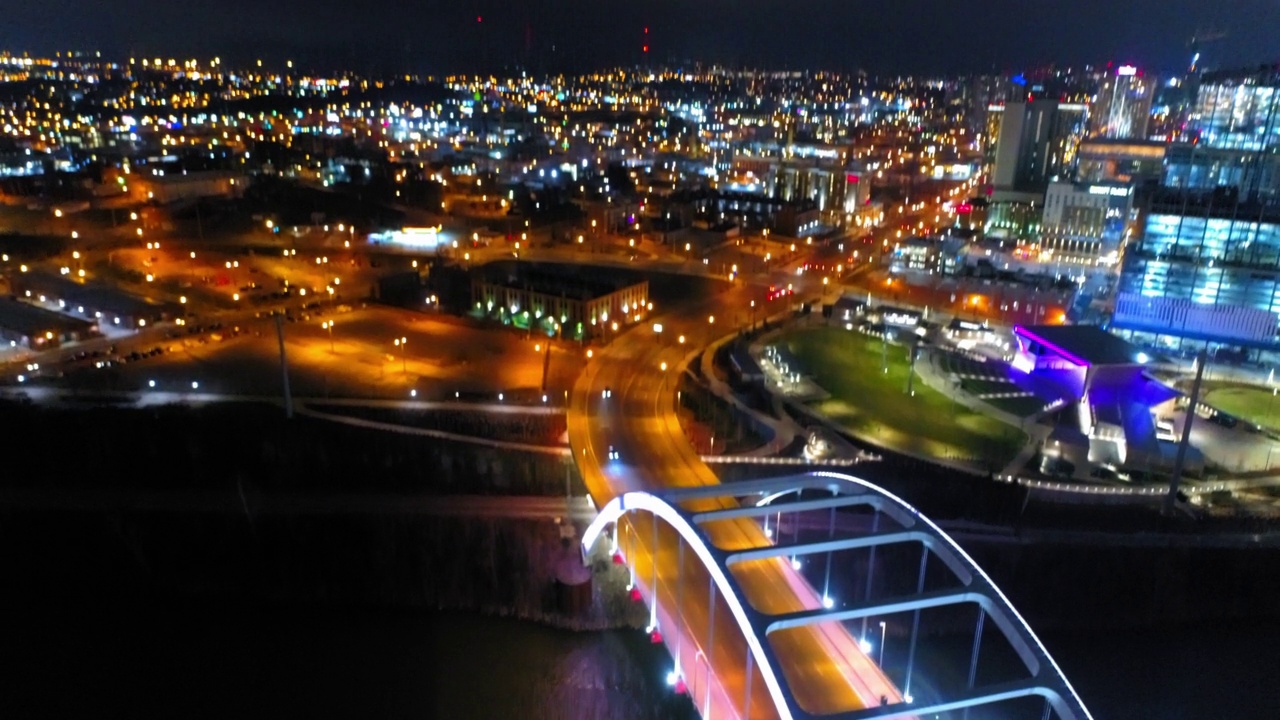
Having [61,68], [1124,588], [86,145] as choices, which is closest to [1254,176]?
[1124,588]

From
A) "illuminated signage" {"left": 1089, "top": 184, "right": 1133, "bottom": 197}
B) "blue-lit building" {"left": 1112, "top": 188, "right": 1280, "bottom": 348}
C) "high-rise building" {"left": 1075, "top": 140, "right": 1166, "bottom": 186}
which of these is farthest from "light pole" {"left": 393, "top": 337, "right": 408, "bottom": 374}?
"high-rise building" {"left": 1075, "top": 140, "right": 1166, "bottom": 186}

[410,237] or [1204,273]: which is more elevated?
[1204,273]

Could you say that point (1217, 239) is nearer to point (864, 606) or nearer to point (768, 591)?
point (768, 591)

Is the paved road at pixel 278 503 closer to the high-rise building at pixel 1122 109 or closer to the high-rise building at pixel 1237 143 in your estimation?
the high-rise building at pixel 1237 143

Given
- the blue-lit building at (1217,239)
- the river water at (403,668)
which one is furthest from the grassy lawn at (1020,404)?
the blue-lit building at (1217,239)

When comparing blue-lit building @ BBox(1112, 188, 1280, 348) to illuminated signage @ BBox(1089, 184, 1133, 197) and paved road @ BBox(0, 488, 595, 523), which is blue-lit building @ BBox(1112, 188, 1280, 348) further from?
paved road @ BBox(0, 488, 595, 523)

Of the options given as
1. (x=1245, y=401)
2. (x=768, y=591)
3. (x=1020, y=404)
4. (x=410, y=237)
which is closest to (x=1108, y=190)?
(x=1245, y=401)
